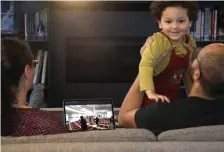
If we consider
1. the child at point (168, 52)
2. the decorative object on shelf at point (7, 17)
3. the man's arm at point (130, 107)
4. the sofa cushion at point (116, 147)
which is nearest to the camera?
the sofa cushion at point (116, 147)

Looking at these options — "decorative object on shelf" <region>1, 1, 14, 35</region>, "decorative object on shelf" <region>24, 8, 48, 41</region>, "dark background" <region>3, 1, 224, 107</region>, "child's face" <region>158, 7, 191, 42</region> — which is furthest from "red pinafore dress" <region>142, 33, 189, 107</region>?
"decorative object on shelf" <region>1, 1, 14, 35</region>

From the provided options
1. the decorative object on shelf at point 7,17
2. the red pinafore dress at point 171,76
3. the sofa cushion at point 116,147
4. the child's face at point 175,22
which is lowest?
the sofa cushion at point 116,147

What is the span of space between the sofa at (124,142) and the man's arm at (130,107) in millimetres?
345

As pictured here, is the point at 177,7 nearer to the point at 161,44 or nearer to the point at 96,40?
the point at 161,44

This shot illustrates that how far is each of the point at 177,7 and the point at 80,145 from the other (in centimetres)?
112

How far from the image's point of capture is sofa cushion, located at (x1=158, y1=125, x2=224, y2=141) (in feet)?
3.89

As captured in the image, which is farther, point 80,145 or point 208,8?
point 208,8

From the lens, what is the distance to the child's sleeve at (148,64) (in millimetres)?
1819

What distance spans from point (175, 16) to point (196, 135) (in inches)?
37.8

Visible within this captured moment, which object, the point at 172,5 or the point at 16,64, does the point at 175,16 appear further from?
the point at 16,64

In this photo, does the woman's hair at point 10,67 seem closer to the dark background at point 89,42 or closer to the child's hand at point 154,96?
the child's hand at point 154,96

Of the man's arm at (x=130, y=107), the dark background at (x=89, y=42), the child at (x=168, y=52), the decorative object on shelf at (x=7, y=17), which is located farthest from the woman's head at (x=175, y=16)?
the decorative object on shelf at (x=7, y=17)

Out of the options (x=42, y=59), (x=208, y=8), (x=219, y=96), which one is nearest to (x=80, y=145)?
(x=219, y=96)

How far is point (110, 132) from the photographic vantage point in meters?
1.19
